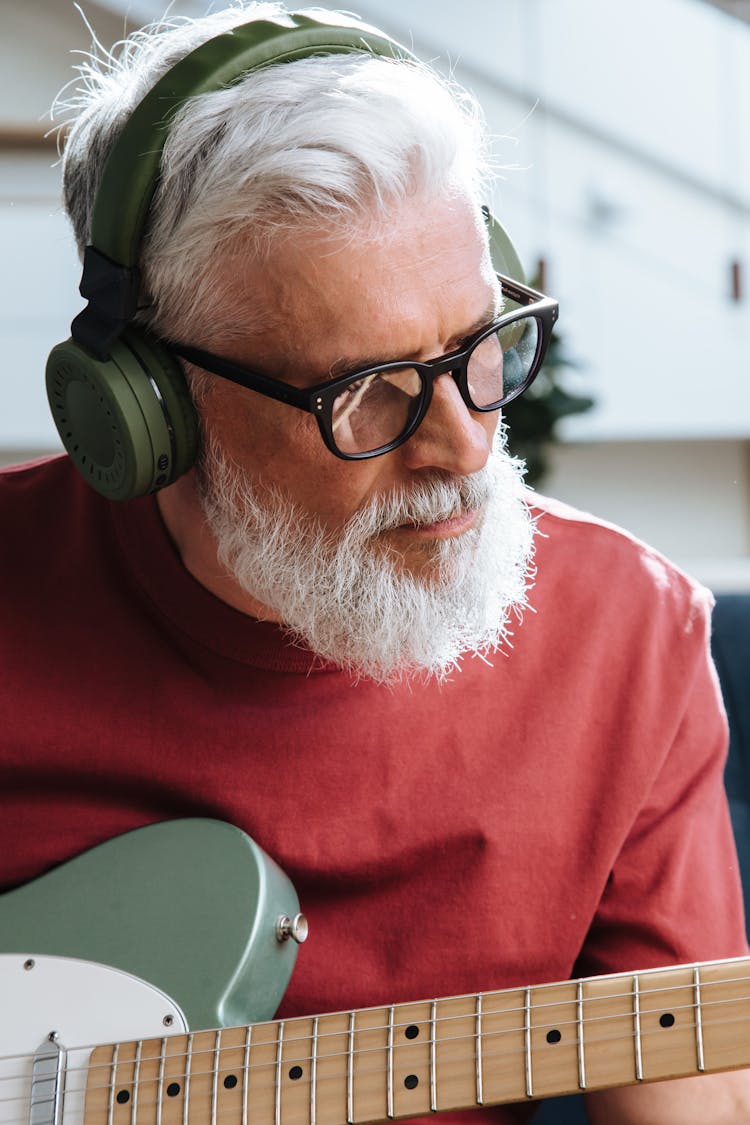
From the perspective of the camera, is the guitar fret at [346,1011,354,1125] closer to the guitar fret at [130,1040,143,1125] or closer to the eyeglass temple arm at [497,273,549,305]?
the guitar fret at [130,1040,143,1125]

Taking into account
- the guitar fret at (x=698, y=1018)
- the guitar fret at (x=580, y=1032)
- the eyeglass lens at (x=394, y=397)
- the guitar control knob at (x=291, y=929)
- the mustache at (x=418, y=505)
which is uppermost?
the eyeglass lens at (x=394, y=397)

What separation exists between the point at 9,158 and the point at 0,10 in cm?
41

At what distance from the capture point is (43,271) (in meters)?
3.52

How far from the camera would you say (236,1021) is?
2.99 feet

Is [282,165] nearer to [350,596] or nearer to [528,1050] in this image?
[350,596]

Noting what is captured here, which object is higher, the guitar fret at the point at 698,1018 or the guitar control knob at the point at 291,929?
the guitar fret at the point at 698,1018

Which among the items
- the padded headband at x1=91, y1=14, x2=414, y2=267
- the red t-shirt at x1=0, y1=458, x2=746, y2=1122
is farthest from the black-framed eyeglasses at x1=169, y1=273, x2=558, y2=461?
the red t-shirt at x1=0, y1=458, x2=746, y2=1122

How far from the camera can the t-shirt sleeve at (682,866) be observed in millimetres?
1022

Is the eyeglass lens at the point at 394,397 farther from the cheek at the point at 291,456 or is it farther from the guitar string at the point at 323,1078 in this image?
the guitar string at the point at 323,1078

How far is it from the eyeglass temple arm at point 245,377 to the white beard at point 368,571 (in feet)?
0.28

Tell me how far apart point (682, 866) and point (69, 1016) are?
0.52 m

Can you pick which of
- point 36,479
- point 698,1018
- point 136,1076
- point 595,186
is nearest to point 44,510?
point 36,479

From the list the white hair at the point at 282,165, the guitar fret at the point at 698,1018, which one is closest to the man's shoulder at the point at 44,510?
the white hair at the point at 282,165

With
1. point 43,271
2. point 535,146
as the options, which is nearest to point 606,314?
point 535,146
